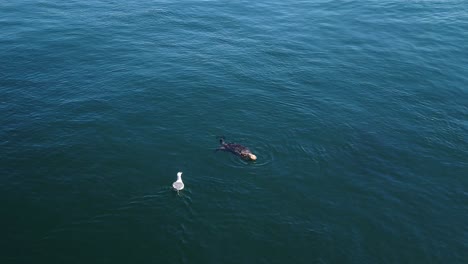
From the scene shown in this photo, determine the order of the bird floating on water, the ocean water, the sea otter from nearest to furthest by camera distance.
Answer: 1. the ocean water
2. the bird floating on water
3. the sea otter

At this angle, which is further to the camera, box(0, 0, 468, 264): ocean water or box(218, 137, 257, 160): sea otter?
box(218, 137, 257, 160): sea otter

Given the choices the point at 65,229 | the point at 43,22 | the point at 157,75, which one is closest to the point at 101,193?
the point at 65,229

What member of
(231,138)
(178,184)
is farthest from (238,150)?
(178,184)

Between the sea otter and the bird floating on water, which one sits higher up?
the sea otter

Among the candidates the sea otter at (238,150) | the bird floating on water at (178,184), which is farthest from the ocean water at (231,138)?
the sea otter at (238,150)

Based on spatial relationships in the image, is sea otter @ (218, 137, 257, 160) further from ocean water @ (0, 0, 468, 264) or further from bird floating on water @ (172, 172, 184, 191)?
bird floating on water @ (172, 172, 184, 191)

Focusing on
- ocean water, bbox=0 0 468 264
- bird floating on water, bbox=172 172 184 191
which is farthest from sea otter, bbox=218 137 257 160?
bird floating on water, bbox=172 172 184 191

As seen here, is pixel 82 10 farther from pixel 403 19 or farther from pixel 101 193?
pixel 403 19

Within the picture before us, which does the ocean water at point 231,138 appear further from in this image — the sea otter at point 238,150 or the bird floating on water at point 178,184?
the sea otter at point 238,150

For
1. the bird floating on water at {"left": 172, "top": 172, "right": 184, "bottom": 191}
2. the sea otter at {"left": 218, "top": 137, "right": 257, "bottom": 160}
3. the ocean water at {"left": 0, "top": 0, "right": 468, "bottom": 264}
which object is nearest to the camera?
the ocean water at {"left": 0, "top": 0, "right": 468, "bottom": 264}
